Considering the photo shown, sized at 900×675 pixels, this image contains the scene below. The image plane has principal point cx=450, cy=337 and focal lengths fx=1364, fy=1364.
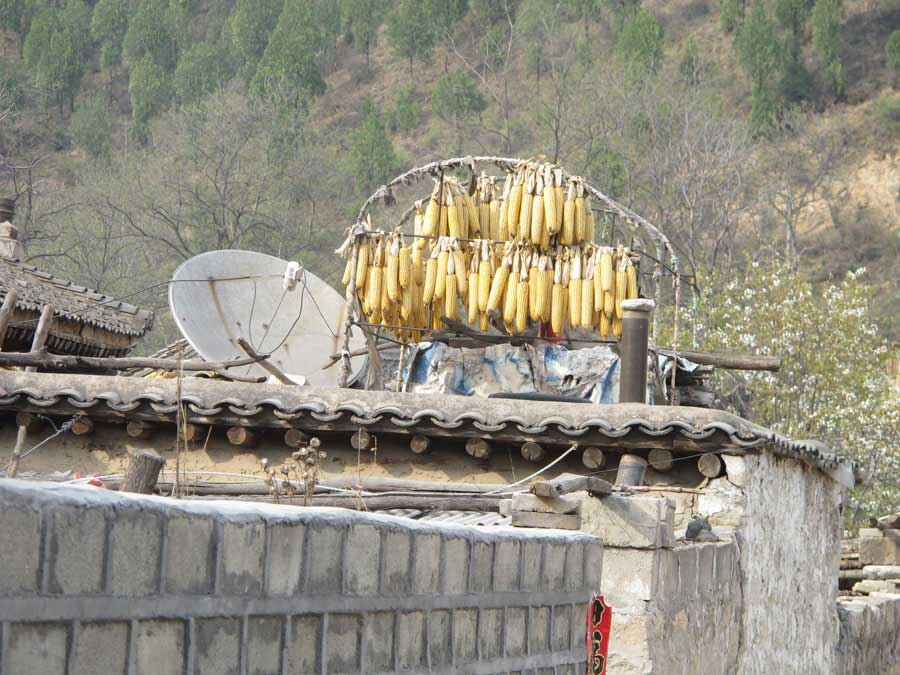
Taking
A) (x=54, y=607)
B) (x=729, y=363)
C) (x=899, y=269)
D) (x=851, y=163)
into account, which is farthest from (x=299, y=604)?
(x=851, y=163)

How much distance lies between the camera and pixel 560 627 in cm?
535

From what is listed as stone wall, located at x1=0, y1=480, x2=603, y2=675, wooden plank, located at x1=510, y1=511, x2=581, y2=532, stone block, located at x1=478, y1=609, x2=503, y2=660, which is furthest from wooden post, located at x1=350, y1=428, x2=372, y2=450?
stone block, located at x1=478, y1=609, x2=503, y2=660

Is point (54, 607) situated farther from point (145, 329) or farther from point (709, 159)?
point (709, 159)

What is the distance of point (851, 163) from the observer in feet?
166

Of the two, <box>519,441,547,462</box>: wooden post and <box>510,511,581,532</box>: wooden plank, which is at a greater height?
<box>519,441,547,462</box>: wooden post

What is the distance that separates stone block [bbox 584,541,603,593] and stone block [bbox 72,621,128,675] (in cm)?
309

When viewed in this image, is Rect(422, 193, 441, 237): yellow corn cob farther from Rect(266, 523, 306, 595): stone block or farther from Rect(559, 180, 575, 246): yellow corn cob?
Rect(266, 523, 306, 595): stone block

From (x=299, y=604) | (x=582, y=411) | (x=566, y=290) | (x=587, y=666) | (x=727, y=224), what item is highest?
(x=727, y=224)

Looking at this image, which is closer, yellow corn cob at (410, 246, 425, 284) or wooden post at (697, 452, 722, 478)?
wooden post at (697, 452, 722, 478)

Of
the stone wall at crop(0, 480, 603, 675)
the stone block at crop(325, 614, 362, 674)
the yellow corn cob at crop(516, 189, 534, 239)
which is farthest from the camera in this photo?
the yellow corn cob at crop(516, 189, 534, 239)

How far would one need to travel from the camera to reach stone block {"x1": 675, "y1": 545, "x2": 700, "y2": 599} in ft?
24.3

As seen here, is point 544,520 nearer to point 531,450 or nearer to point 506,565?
point 506,565

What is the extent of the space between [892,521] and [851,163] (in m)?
37.7

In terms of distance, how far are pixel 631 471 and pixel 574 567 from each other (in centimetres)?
307
